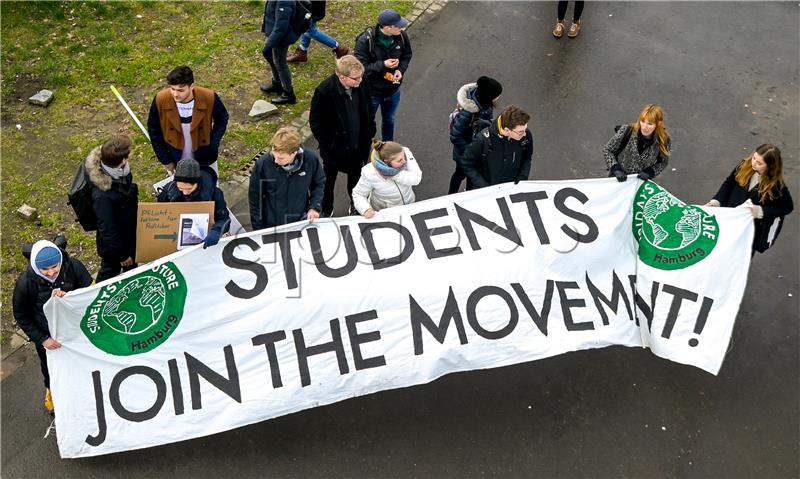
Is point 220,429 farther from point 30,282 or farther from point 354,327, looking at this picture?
point 30,282

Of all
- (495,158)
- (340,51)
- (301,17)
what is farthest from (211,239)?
(340,51)

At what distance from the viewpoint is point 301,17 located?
7938 mm

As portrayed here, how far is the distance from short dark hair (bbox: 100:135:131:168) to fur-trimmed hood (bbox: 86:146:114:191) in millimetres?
55

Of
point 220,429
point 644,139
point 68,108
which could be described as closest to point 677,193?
point 644,139

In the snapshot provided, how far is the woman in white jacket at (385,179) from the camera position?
17.7 feet

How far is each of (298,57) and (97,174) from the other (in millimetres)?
4508

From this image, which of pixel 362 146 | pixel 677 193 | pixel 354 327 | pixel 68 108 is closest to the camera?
pixel 354 327

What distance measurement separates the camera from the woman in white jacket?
541 cm

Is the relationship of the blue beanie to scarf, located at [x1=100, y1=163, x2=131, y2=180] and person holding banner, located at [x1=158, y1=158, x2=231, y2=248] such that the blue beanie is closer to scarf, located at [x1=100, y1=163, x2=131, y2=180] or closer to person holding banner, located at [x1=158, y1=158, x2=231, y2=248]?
scarf, located at [x1=100, y1=163, x2=131, y2=180]

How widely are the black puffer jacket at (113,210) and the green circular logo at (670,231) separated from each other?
4076mm

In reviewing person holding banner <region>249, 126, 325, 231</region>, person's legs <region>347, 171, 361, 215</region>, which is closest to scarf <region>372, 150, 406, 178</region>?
person holding banner <region>249, 126, 325, 231</region>

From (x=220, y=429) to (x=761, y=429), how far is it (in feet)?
14.3

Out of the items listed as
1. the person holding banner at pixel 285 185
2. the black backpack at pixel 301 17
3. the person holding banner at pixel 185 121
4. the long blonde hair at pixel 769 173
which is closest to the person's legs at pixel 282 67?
the black backpack at pixel 301 17

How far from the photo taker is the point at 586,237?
17.9ft
